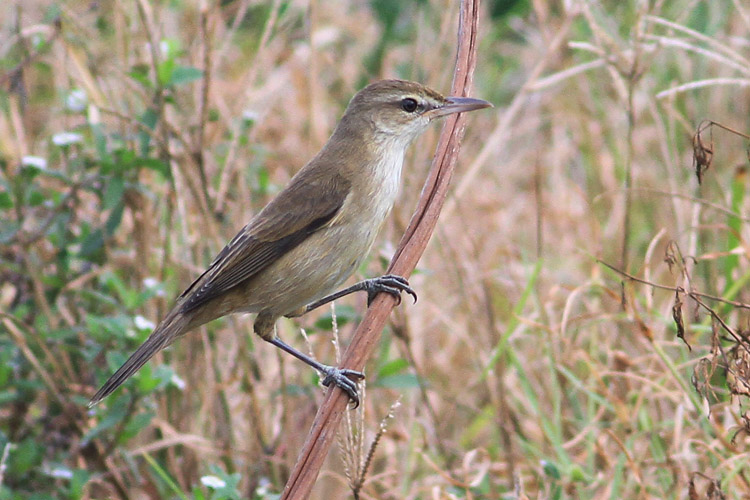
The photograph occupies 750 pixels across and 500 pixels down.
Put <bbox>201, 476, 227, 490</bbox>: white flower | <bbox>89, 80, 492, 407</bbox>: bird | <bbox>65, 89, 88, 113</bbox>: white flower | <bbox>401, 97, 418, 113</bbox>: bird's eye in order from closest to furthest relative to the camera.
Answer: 1. <bbox>201, 476, 227, 490</bbox>: white flower
2. <bbox>89, 80, 492, 407</bbox>: bird
3. <bbox>401, 97, 418, 113</bbox>: bird's eye
4. <bbox>65, 89, 88, 113</bbox>: white flower

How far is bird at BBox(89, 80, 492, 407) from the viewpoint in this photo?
10.8 feet

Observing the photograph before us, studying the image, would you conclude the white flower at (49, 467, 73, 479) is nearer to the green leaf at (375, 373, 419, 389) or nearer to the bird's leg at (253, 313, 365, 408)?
the bird's leg at (253, 313, 365, 408)

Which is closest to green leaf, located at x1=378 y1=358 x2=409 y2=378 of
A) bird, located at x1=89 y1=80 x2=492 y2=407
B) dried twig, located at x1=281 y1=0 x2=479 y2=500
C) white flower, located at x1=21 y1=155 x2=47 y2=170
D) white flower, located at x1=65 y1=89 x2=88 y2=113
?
bird, located at x1=89 y1=80 x2=492 y2=407

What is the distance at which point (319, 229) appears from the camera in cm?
336

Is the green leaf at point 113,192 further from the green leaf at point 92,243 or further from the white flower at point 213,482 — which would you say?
the white flower at point 213,482

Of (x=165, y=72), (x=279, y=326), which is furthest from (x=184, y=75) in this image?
(x=279, y=326)

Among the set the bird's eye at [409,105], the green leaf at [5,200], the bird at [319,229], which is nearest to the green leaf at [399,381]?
the bird at [319,229]

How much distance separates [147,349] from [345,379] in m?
0.78

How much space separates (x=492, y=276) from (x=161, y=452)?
183 centimetres

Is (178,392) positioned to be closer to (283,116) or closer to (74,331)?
(74,331)

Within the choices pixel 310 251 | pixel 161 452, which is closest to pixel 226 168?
pixel 310 251

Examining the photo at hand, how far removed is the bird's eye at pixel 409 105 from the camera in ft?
11.7

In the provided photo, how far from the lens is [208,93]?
3.99m

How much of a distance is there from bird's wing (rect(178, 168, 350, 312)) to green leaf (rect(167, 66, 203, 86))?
0.83 metres
